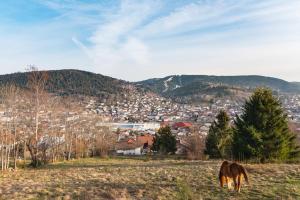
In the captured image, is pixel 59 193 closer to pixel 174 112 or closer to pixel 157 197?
pixel 157 197

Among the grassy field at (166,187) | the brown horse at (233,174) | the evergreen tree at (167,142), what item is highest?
the brown horse at (233,174)

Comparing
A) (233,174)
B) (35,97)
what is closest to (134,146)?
(35,97)

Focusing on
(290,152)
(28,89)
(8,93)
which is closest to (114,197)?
(290,152)

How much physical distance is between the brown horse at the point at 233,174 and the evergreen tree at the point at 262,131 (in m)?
11.6

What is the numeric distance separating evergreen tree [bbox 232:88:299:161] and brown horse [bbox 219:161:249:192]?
1157cm

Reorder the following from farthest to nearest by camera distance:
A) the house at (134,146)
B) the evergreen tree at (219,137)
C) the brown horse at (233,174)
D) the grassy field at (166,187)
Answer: the house at (134,146) → the evergreen tree at (219,137) → the brown horse at (233,174) → the grassy field at (166,187)

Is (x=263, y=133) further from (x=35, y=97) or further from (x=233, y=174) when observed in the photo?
(x=35, y=97)

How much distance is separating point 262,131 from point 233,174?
1294 centimetres

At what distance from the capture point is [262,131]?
24719mm

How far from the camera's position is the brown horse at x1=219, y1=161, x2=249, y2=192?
12.7 metres

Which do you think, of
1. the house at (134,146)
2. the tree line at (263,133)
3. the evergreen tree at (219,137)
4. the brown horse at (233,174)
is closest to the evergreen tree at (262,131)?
the tree line at (263,133)

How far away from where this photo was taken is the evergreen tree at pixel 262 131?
24250mm

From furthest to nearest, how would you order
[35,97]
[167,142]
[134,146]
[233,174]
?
[134,146]
[167,142]
[35,97]
[233,174]

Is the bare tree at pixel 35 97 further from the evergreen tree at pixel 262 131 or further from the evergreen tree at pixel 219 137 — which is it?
the evergreen tree at pixel 219 137
